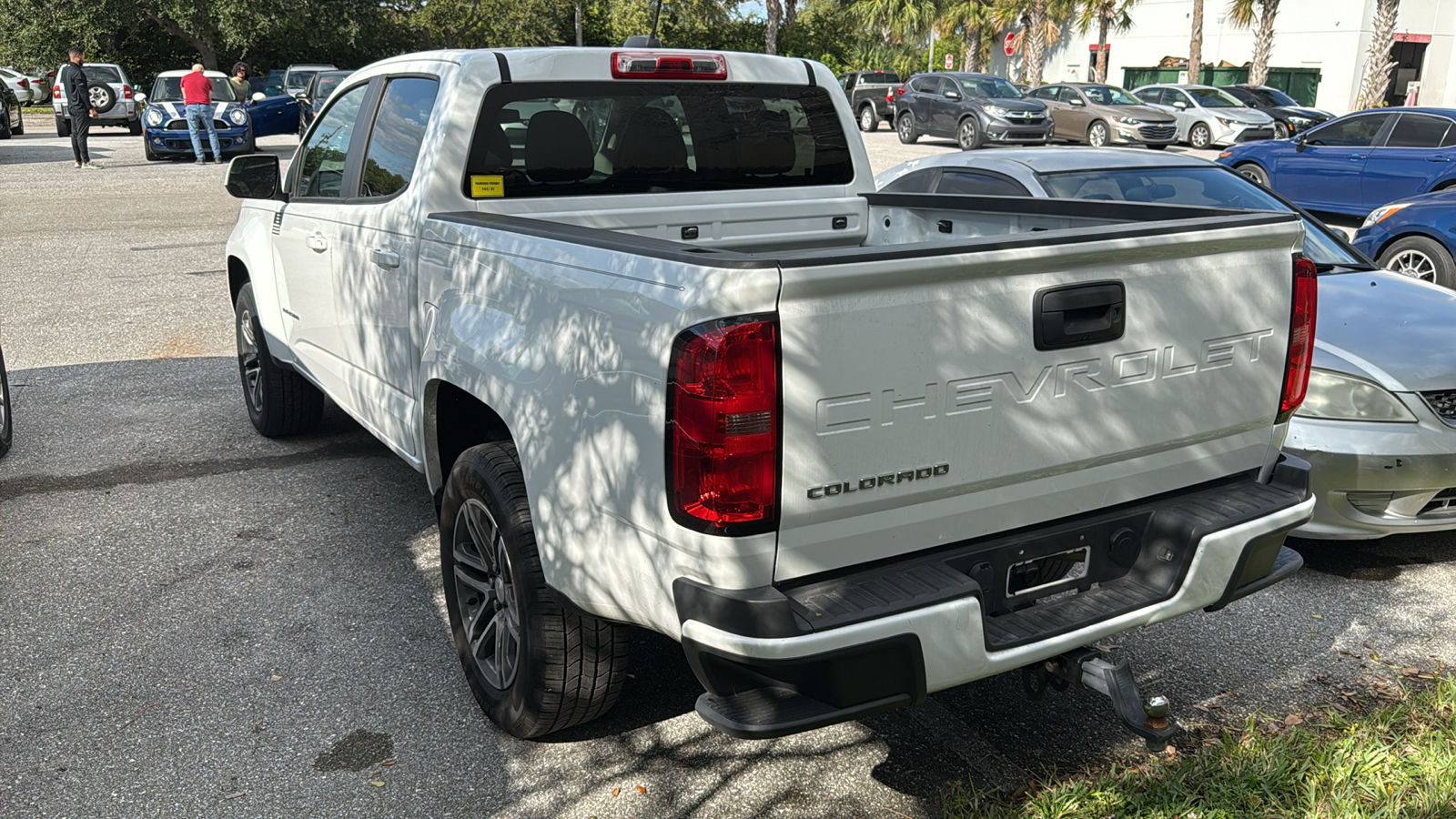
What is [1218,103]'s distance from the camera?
26047 mm

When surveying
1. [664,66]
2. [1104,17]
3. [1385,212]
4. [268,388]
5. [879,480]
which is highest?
[1104,17]

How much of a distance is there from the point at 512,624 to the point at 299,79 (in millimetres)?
32263

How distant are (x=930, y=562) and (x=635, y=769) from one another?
1.14 m

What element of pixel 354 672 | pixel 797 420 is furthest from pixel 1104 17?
pixel 797 420

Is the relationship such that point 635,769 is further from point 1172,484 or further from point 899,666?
point 1172,484

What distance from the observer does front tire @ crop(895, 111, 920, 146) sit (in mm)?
28406

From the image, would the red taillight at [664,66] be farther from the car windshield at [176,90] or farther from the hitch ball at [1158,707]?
the car windshield at [176,90]

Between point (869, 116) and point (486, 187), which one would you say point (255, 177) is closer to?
point (486, 187)

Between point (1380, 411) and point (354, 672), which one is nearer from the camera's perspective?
point (354, 672)

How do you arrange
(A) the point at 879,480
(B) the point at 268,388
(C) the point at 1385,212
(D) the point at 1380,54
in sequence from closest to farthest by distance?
1. (A) the point at 879,480
2. (B) the point at 268,388
3. (C) the point at 1385,212
4. (D) the point at 1380,54

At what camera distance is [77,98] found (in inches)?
781

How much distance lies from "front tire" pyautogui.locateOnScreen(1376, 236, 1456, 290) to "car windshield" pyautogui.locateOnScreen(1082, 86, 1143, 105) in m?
18.5

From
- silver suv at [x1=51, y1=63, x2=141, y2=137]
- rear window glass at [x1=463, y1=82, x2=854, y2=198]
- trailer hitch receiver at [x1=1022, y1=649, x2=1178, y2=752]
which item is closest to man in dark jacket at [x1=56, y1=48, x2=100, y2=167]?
silver suv at [x1=51, y1=63, x2=141, y2=137]

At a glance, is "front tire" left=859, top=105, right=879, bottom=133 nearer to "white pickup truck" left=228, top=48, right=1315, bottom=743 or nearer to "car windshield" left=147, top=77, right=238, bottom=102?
"car windshield" left=147, top=77, right=238, bottom=102
